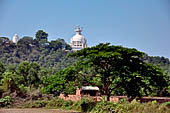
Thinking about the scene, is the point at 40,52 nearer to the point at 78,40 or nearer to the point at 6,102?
the point at 78,40

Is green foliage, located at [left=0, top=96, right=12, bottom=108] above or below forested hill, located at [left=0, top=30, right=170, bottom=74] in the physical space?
below

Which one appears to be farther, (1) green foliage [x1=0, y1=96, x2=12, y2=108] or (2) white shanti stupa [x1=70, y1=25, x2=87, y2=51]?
(2) white shanti stupa [x1=70, y1=25, x2=87, y2=51]

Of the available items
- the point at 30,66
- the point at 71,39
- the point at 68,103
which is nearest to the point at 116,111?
the point at 68,103

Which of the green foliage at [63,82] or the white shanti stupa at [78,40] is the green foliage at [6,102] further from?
the white shanti stupa at [78,40]

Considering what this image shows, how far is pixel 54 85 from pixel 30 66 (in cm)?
1855

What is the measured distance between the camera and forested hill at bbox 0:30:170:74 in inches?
2445

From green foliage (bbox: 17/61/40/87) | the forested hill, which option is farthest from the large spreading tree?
the forested hill

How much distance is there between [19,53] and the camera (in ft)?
219

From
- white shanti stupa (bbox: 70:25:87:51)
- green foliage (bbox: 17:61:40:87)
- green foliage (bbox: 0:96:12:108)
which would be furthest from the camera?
white shanti stupa (bbox: 70:25:87:51)

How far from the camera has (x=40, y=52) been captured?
70250 mm

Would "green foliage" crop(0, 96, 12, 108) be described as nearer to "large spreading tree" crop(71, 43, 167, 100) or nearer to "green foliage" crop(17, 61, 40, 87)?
"large spreading tree" crop(71, 43, 167, 100)

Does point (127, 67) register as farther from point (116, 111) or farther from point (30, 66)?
point (30, 66)

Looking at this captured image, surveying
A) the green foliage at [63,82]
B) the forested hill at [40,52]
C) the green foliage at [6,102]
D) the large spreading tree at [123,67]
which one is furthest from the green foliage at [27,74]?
the forested hill at [40,52]

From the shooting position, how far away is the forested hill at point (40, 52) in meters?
62.1
